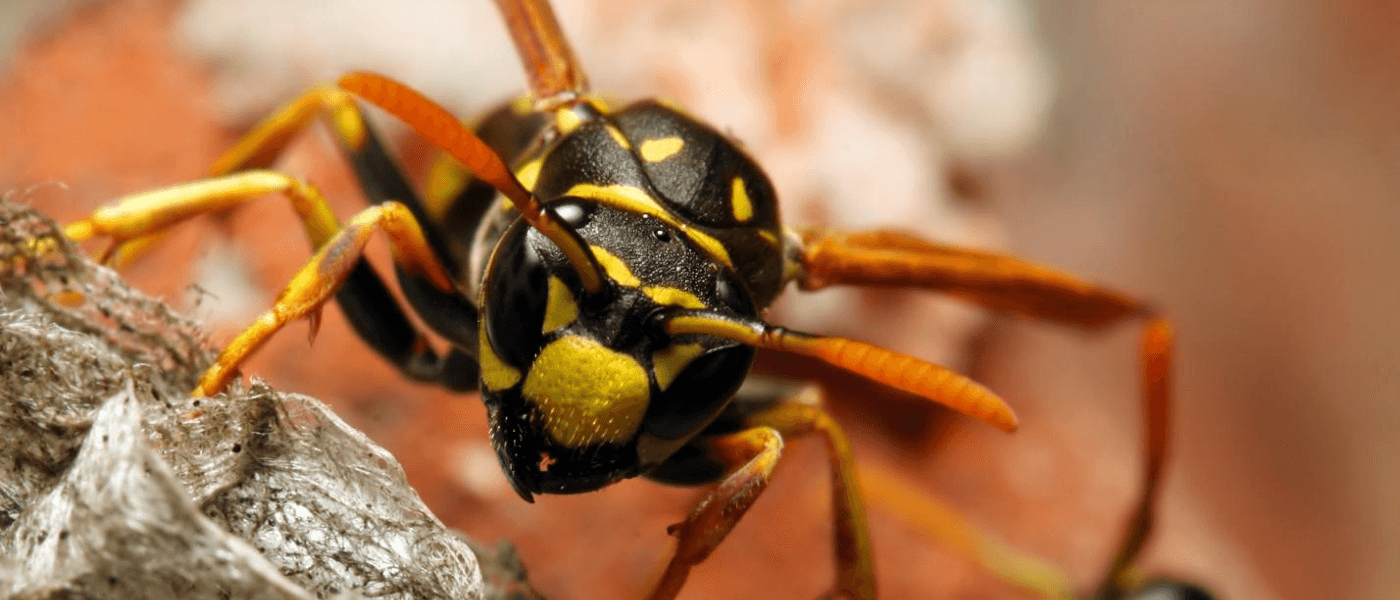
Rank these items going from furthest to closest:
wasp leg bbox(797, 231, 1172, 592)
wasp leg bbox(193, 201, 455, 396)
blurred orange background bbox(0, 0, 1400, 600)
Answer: blurred orange background bbox(0, 0, 1400, 600), wasp leg bbox(797, 231, 1172, 592), wasp leg bbox(193, 201, 455, 396)

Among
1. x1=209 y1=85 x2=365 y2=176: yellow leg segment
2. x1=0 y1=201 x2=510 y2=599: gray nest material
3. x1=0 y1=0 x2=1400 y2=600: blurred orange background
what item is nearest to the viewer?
x1=0 y1=201 x2=510 y2=599: gray nest material

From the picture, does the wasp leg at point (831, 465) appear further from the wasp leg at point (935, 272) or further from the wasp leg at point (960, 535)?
the wasp leg at point (960, 535)

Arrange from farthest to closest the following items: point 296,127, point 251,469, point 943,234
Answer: point 943,234
point 296,127
point 251,469

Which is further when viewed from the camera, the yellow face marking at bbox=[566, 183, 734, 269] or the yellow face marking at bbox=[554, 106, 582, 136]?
the yellow face marking at bbox=[554, 106, 582, 136]

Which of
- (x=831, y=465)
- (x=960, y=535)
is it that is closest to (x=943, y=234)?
(x=960, y=535)

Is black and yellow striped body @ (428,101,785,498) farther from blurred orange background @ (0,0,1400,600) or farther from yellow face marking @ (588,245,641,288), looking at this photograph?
blurred orange background @ (0,0,1400,600)

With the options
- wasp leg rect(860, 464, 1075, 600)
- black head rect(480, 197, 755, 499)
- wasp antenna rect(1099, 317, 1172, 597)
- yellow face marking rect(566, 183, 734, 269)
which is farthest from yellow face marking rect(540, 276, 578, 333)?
wasp leg rect(860, 464, 1075, 600)

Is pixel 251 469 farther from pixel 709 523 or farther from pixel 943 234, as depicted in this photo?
pixel 943 234
